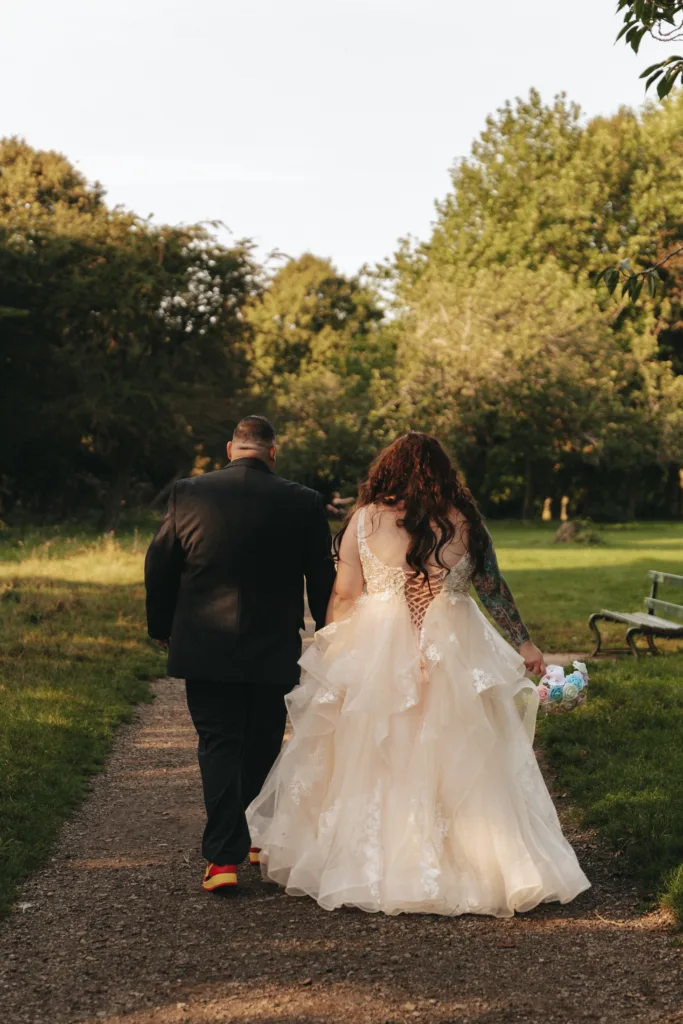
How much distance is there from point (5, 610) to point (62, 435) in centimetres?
2129

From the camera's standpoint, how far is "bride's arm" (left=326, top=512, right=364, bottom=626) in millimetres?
5164

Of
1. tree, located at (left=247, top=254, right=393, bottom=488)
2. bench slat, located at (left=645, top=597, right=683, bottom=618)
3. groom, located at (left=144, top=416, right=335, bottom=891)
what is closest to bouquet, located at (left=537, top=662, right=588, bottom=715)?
groom, located at (left=144, top=416, right=335, bottom=891)

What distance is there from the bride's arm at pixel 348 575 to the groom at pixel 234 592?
→ 0.13 metres

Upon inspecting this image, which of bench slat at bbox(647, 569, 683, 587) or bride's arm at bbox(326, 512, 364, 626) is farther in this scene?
bench slat at bbox(647, 569, 683, 587)

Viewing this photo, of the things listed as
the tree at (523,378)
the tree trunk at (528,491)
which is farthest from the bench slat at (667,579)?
the tree trunk at (528,491)

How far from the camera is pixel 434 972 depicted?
13.2 ft

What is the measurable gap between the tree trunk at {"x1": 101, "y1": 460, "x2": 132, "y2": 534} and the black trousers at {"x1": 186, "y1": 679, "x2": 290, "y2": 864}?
3139 centimetres

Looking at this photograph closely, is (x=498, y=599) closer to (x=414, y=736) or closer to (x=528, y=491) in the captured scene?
(x=414, y=736)

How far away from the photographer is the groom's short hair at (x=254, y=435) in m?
5.32

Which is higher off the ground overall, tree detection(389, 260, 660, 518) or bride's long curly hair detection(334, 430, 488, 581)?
tree detection(389, 260, 660, 518)

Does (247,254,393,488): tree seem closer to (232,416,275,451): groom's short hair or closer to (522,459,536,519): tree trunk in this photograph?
(522,459,536,519): tree trunk

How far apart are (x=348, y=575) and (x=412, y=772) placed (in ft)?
2.96

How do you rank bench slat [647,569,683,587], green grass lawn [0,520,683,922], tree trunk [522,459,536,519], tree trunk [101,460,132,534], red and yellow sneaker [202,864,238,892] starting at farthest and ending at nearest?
tree trunk [522,459,536,519]
tree trunk [101,460,132,534]
bench slat [647,569,683,587]
green grass lawn [0,520,683,922]
red and yellow sneaker [202,864,238,892]

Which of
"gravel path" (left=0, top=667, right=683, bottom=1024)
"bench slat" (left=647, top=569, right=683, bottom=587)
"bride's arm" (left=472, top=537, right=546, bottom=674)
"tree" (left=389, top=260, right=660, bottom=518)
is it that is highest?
"tree" (left=389, top=260, right=660, bottom=518)
